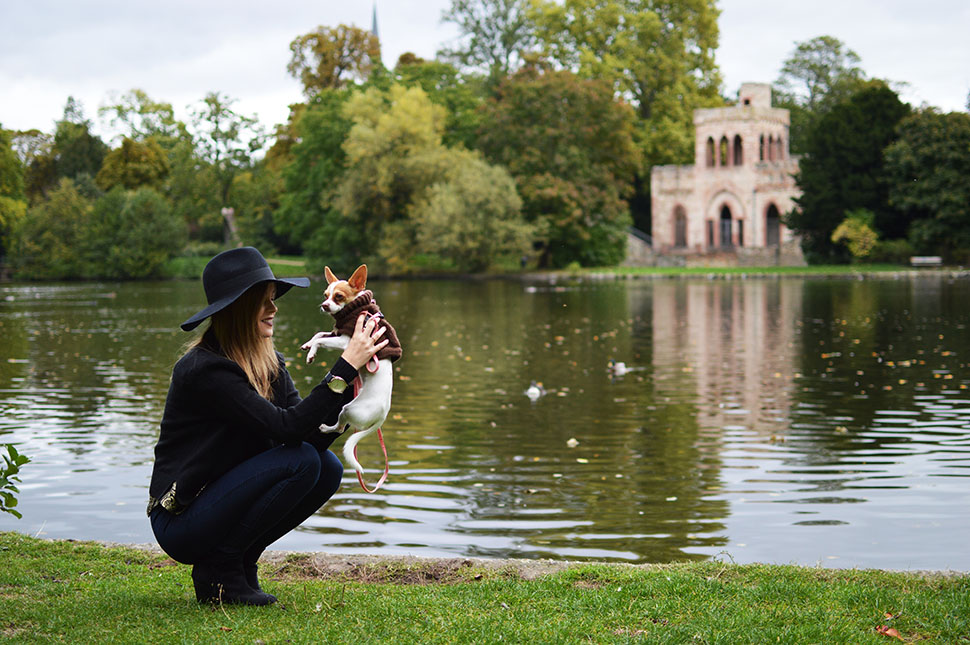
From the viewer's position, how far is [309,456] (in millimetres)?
4836

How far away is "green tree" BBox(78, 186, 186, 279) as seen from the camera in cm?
7219

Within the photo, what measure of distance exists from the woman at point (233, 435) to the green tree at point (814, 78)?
81524 mm

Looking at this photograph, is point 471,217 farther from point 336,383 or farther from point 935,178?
point 336,383

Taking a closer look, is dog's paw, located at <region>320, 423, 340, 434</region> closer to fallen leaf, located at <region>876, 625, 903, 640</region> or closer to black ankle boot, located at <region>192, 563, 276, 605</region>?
black ankle boot, located at <region>192, 563, 276, 605</region>

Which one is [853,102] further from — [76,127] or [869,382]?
[76,127]

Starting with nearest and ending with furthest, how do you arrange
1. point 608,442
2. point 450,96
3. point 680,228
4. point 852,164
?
point 608,442
point 852,164
point 450,96
point 680,228

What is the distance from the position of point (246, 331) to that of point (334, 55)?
80.8m

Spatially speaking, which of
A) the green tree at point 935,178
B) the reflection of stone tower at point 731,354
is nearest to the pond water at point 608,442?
the reflection of stone tower at point 731,354

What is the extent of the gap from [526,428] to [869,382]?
6391 millimetres

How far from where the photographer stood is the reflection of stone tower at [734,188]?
70.6 meters

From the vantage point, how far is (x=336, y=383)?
4.61 metres

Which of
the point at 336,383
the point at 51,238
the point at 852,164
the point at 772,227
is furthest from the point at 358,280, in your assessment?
the point at 51,238

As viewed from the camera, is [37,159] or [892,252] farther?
[37,159]

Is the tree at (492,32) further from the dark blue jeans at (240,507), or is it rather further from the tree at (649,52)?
the dark blue jeans at (240,507)
